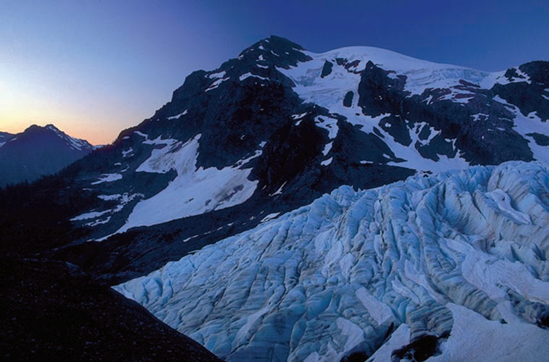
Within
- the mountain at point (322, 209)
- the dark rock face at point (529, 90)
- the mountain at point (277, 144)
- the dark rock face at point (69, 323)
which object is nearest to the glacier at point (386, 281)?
the mountain at point (322, 209)

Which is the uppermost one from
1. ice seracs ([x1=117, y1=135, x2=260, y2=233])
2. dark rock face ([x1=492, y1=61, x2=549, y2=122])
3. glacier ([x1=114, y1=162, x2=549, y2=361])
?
dark rock face ([x1=492, y1=61, x2=549, y2=122])

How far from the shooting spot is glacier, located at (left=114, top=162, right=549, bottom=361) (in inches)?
631

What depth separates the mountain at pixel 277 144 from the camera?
7419 cm

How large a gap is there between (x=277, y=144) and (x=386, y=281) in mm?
78912

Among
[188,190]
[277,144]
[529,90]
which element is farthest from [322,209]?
[529,90]

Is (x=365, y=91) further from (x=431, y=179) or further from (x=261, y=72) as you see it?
(x=431, y=179)

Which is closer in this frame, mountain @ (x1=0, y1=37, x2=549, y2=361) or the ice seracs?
mountain @ (x1=0, y1=37, x2=549, y2=361)

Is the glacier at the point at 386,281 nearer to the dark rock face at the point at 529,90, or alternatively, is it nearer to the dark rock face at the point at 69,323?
the dark rock face at the point at 69,323

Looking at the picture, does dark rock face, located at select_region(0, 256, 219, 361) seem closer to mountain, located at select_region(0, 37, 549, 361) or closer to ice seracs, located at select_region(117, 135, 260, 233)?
mountain, located at select_region(0, 37, 549, 361)

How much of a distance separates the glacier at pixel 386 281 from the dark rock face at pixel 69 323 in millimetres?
6990

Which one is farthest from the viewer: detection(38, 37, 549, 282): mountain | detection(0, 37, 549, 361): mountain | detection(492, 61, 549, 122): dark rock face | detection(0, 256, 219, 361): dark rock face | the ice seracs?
detection(492, 61, 549, 122): dark rock face

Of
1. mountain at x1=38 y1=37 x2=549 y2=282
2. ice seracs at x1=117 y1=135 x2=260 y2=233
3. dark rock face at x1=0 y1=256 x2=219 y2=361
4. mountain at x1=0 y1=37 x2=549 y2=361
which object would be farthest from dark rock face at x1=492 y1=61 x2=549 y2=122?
dark rock face at x1=0 y1=256 x2=219 y2=361

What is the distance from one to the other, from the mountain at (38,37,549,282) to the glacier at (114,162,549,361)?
28619 millimetres

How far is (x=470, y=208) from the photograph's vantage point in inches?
1054
